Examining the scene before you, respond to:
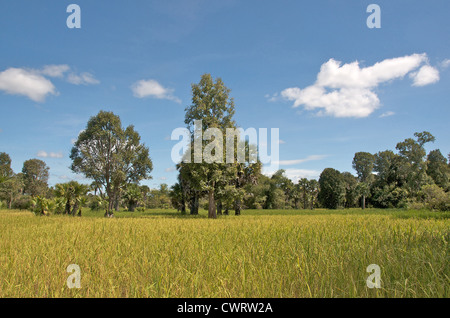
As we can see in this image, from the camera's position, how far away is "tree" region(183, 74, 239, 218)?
22.9 m

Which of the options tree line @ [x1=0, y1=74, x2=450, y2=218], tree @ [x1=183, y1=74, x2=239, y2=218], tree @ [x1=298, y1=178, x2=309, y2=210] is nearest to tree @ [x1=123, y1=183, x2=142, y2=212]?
tree line @ [x1=0, y1=74, x2=450, y2=218]

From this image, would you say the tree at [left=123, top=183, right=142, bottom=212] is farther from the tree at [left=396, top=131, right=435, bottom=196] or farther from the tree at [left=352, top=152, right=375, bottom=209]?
the tree at [left=352, top=152, right=375, bottom=209]

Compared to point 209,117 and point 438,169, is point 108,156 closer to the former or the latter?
point 209,117

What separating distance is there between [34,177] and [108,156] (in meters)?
56.9

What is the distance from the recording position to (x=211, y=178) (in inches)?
906

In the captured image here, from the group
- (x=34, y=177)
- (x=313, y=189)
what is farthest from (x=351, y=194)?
(x=34, y=177)

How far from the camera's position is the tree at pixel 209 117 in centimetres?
2294

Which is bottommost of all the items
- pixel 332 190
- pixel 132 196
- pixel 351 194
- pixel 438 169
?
pixel 351 194

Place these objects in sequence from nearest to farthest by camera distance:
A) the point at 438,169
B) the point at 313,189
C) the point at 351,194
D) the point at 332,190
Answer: the point at 438,169
the point at 332,190
the point at 351,194
the point at 313,189

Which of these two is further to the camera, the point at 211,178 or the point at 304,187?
the point at 304,187

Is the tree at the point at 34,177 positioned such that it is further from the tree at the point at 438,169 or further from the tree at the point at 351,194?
the tree at the point at 438,169

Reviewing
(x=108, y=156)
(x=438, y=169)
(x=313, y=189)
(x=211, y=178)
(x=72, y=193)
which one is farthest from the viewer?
(x=313, y=189)

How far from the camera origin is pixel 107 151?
3497 cm

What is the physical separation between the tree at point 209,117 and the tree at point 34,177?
221 feet
